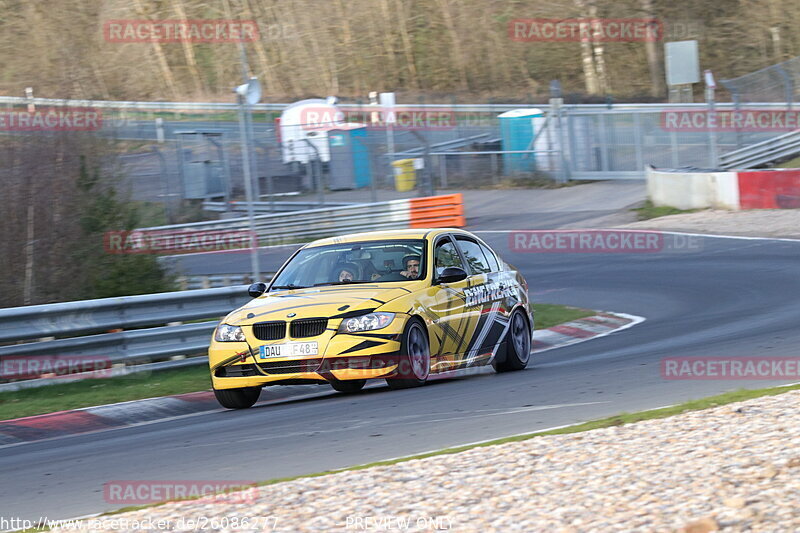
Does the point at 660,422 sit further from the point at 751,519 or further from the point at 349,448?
the point at 751,519

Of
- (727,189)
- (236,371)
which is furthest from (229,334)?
(727,189)

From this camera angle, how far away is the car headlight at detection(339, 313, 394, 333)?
9906 mm

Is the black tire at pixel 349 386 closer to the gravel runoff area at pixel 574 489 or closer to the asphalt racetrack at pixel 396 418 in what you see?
the asphalt racetrack at pixel 396 418

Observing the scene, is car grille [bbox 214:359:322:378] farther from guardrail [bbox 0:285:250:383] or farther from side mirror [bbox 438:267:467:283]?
guardrail [bbox 0:285:250:383]

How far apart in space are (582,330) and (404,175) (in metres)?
17.8

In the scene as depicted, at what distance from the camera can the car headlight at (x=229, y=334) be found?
10.1 m

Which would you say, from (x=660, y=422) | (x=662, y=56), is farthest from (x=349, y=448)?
(x=662, y=56)

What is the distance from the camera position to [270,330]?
1005 cm

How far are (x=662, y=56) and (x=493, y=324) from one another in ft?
134

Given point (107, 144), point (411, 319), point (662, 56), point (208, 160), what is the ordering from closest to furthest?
1. point (411, 319)
2. point (107, 144)
3. point (208, 160)
4. point (662, 56)

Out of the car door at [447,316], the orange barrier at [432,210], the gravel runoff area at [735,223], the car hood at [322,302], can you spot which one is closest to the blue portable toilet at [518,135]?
the orange barrier at [432,210]

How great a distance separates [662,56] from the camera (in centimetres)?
5022

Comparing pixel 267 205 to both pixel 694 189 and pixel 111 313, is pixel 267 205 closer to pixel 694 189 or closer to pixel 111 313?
pixel 694 189

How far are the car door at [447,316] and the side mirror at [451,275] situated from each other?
0.08m
